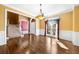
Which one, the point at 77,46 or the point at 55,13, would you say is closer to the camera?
the point at 77,46

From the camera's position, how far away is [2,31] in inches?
95.2

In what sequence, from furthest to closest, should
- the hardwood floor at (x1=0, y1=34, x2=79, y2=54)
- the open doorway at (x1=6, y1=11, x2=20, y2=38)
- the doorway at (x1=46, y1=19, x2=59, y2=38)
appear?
the doorway at (x1=46, y1=19, x2=59, y2=38) < the open doorway at (x1=6, y1=11, x2=20, y2=38) < the hardwood floor at (x1=0, y1=34, x2=79, y2=54)

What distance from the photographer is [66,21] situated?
2627 millimetres

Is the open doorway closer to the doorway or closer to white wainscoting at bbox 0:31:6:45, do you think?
white wainscoting at bbox 0:31:6:45

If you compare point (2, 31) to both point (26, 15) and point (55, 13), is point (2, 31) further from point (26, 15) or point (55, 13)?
point (55, 13)

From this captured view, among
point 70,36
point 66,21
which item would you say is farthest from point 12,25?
point 70,36

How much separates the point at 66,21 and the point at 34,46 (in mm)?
995

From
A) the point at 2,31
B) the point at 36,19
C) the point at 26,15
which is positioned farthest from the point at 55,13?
the point at 2,31

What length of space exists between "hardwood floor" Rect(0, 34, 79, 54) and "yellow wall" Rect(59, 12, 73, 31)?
0.33 meters

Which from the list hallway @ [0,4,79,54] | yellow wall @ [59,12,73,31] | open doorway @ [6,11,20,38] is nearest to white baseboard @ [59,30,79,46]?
hallway @ [0,4,79,54]

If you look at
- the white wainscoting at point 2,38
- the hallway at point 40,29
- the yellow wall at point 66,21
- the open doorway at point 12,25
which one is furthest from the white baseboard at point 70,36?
the white wainscoting at point 2,38

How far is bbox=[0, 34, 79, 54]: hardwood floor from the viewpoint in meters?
2.38

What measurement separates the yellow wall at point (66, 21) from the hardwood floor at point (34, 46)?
13.1 inches
